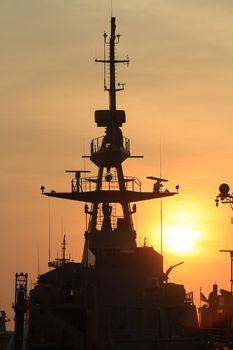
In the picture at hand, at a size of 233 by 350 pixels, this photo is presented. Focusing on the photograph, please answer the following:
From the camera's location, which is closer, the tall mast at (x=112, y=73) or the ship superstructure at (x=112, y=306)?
the ship superstructure at (x=112, y=306)

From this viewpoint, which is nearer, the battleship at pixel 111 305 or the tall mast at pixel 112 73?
the battleship at pixel 111 305

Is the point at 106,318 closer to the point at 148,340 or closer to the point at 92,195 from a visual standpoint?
the point at 148,340

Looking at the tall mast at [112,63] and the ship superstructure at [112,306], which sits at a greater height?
the tall mast at [112,63]

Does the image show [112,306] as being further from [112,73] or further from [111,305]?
[112,73]

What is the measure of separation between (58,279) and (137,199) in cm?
848

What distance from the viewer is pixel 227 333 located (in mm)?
46750

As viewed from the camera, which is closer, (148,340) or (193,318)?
(148,340)

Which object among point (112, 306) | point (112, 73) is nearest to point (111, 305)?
point (112, 306)

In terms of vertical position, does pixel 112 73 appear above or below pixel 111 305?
above

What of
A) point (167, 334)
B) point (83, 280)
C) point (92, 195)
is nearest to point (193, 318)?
point (167, 334)

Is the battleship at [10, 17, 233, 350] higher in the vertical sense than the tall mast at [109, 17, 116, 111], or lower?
lower

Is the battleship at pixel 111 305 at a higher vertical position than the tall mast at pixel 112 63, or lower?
lower

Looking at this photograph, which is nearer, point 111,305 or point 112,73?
point 111,305

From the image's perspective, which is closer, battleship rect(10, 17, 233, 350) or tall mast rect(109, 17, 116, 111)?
battleship rect(10, 17, 233, 350)
